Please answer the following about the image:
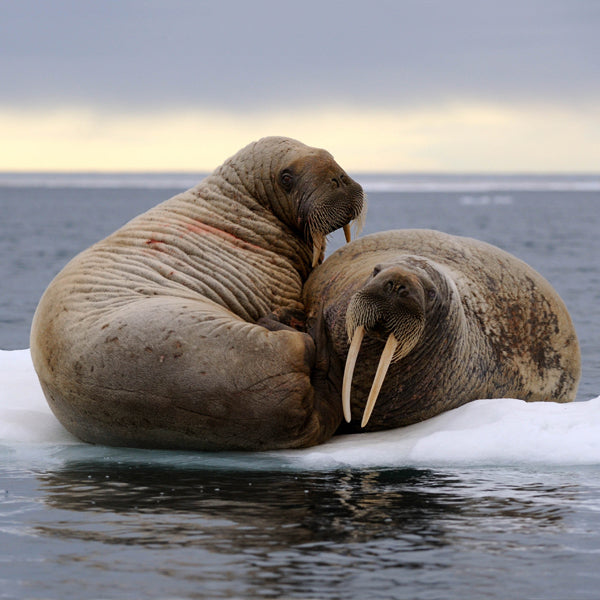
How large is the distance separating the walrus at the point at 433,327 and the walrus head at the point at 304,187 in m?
0.24

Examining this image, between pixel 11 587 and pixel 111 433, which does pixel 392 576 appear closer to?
pixel 11 587

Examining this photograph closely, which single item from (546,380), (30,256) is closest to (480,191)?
(30,256)

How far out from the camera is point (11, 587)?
521cm

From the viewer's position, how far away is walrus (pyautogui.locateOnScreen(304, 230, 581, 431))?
293 inches

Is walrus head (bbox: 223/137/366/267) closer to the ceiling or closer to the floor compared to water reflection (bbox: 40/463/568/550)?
closer to the ceiling

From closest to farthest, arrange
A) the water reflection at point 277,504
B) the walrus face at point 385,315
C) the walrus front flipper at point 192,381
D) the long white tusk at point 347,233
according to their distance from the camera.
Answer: the water reflection at point 277,504 → the walrus face at point 385,315 → the walrus front flipper at point 192,381 → the long white tusk at point 347,233

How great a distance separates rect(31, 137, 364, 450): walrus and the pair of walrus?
12 millimetres

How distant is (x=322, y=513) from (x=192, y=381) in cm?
148

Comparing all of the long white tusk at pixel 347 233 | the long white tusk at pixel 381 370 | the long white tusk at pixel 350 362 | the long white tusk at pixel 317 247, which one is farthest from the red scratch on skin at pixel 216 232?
the long white tusk at pixel 381 370

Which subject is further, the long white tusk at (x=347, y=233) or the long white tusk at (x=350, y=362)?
the long white tusk at (x=347, y=233)

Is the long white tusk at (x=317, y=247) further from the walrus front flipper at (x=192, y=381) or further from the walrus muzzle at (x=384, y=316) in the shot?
the walrus muzzle at (x=384, y=316)

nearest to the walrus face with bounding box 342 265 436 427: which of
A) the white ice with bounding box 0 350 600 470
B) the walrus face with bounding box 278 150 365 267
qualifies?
the white ice with bounding box 0 350 600 470

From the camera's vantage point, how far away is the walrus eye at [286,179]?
934 centimetres

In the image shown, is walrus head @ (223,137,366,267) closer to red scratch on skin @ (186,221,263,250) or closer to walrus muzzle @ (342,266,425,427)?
red scratch on skin @ (186,221,263,250)
